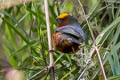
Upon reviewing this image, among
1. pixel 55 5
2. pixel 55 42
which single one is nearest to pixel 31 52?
pixel 55 42

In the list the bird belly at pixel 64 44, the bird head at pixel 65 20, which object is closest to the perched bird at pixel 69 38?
the bird belly at pixel 64 44

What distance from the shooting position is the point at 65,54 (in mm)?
2719

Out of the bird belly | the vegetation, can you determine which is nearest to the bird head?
the vegetation

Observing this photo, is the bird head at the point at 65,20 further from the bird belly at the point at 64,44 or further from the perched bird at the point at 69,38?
the bird belly at the point at 64,44

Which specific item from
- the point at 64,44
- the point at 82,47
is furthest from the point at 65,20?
the point at 82,47

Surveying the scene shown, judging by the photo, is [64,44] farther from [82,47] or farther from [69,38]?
[82,47]

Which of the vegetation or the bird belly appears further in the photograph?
the bird belly

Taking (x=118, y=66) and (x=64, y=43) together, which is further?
(x=64, y=43)

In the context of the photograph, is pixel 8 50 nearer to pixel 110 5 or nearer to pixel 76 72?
pixel 76 72

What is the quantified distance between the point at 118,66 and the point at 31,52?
2.97 feet

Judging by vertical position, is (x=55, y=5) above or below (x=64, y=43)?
above

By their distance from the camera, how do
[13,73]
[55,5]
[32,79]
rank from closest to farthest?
[13,73]
[32,79]
[55,5]

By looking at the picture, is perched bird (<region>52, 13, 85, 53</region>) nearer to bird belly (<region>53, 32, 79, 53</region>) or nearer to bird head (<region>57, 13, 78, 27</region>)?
bird belly (<region>53, 32, 79, 53</region>)

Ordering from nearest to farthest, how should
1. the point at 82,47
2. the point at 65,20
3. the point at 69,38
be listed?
the point at 82,47 < the point at 69,38 < the point at 65,20
